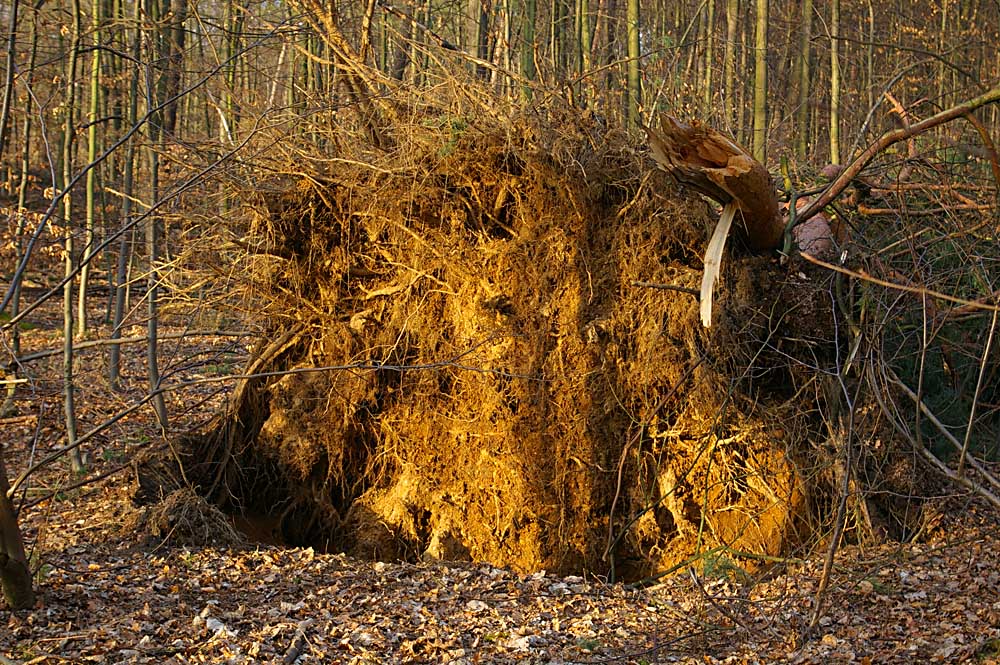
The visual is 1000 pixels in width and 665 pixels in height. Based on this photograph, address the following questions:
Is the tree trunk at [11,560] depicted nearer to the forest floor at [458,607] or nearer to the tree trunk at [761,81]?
the forest floor at [458,607]

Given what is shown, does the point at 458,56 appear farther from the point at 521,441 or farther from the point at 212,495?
the point at 212,495

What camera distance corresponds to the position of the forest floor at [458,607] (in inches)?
176

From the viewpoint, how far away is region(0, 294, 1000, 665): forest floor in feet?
14.7

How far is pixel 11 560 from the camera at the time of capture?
4359 mm

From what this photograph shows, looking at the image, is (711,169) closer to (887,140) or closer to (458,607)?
(887,140)

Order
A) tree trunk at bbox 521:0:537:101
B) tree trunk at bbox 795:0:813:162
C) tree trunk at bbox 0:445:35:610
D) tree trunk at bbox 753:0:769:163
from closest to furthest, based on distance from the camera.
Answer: tree trunk at bbox 0:445:35:610 < tree trunk at bbox 753:0:769:163 < tree trunk at bbox 521:0:537:101 < tree trunk at bbox 795:0:813:162

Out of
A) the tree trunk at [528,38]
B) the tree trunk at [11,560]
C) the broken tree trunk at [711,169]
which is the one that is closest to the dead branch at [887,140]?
the broken tree trunk at [711,169]

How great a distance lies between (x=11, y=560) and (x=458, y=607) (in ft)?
8.53

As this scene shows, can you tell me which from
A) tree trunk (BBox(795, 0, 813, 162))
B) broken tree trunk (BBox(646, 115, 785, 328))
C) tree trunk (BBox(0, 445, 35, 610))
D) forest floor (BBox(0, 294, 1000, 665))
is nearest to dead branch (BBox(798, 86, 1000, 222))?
broken tree trunk (BBox(646, 115, 785, 328))

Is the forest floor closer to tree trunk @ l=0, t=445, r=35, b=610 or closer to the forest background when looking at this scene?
tree trunk @ l=0, t=445, r=35, b=610

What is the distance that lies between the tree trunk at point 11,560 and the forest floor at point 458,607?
0.31 feet

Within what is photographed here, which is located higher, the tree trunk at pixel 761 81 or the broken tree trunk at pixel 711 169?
the tree trunk at pixel 761 81

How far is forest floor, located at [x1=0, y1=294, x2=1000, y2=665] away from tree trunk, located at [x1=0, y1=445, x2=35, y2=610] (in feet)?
0.31

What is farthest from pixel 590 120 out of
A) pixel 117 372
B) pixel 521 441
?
pixel 117 372
